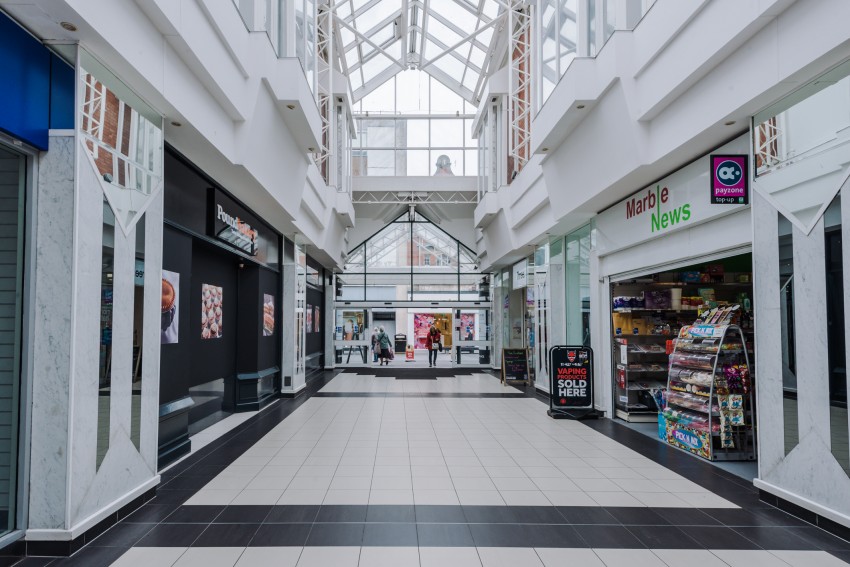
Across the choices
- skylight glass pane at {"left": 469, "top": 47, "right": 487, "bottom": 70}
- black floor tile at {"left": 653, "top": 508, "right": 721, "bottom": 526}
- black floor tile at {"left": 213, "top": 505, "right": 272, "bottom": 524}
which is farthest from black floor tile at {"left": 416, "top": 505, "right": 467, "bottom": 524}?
skylight glass pane at {"left": 469, "top": 47, "right": 487, "bottom": 70}

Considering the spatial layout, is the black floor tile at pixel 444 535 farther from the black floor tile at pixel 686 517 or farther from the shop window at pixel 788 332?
the shop window at pixel 788 332

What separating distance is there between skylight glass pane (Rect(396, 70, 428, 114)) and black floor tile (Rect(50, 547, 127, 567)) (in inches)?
750

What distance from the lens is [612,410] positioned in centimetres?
846

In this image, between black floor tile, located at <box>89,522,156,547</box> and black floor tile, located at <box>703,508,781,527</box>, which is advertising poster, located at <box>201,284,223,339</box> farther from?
black floor tile, located at <box>703,508,781,527</box>

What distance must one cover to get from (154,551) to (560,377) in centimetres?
636

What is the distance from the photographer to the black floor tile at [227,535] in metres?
3.67

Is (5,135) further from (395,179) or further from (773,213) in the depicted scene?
(395,179)

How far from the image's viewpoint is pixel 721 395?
5770 mm

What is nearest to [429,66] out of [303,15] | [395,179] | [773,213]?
[395,179]

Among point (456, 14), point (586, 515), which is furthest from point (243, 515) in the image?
point (456, 14)

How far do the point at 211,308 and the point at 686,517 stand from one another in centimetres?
647

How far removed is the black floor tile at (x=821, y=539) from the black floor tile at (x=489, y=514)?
2.00 metres

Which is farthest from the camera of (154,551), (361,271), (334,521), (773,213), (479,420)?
(361,271)

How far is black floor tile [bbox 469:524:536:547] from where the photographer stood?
369 centimetres
